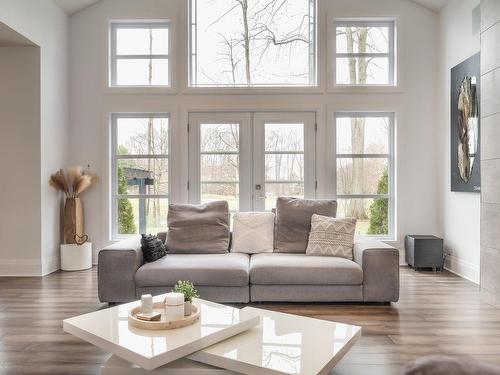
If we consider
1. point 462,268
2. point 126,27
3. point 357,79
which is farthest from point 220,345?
point 126,27

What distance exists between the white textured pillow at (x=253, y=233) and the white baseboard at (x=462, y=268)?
2.34 meters

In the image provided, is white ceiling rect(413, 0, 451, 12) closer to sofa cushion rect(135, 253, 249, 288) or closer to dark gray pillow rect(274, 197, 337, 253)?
dark gray pillow rect(274, 197, 337, 253)

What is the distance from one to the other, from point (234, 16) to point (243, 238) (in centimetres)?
321

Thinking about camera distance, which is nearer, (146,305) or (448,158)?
(146,305)

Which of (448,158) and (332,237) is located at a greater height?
(448,158)

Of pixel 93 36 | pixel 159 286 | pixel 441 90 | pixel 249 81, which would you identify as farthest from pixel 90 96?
pixel 441 90

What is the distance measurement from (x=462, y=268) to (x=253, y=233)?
259 centimetres

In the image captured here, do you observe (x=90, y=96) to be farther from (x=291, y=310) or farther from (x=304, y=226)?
(x=291, y=310)

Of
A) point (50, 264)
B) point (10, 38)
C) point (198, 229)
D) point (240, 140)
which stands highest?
point (10, 38)

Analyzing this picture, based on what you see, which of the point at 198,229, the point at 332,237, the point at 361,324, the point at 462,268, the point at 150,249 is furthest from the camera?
the point at 462,268

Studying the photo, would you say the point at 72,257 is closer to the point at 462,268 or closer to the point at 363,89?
the point at 363,89

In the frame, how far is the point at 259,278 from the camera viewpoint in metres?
3.54

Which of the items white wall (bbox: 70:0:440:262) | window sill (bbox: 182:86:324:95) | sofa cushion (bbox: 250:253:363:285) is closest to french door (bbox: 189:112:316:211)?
white wall (bbox: 70:0:440:262)

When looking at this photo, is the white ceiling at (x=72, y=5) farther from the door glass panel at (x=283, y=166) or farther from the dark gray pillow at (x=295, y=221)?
the dark gray pillow at (x=295, y=221)
